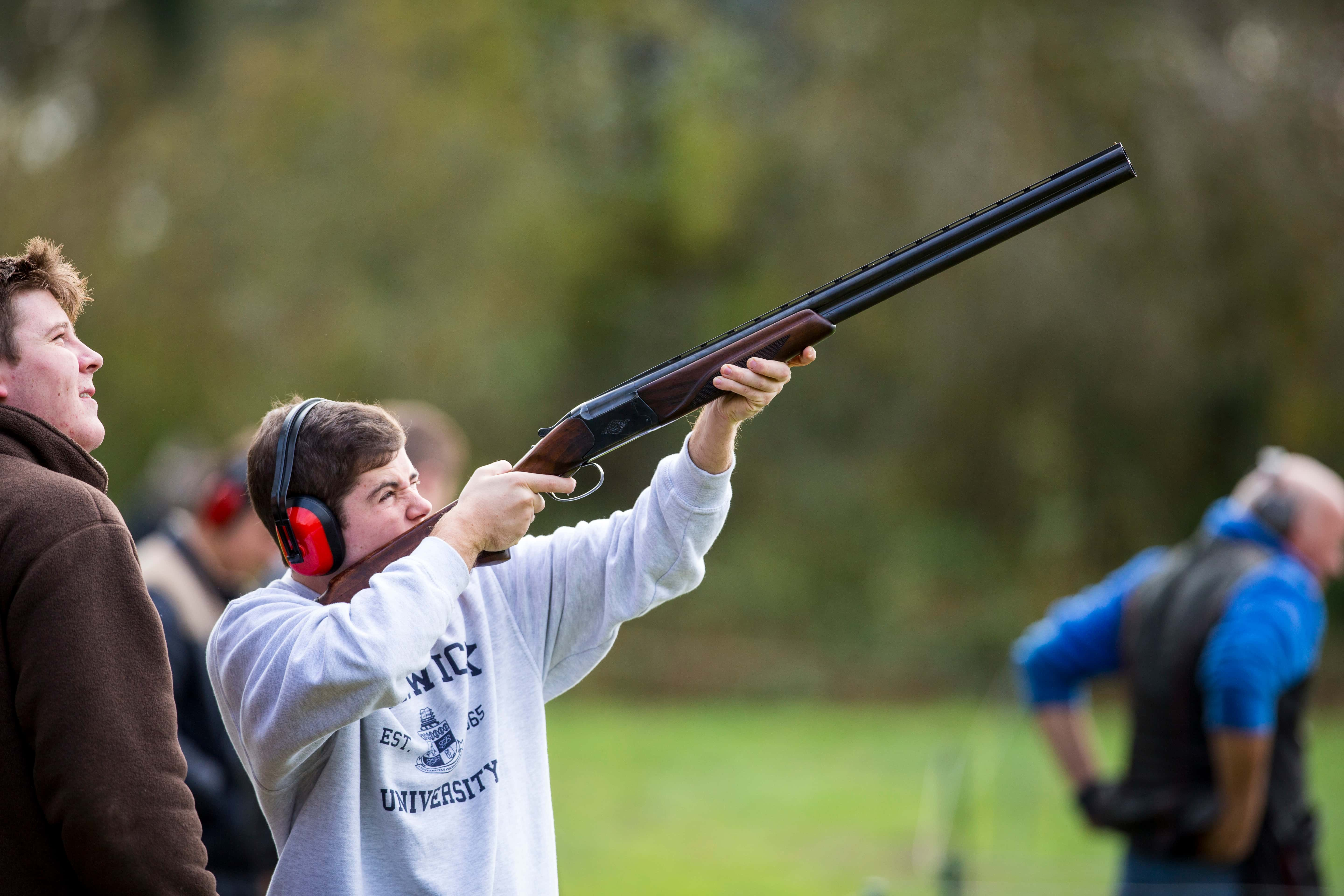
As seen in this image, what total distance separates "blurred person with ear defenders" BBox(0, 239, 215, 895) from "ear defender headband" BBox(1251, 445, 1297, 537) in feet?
12.8

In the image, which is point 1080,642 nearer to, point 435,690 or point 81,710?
point 435,690

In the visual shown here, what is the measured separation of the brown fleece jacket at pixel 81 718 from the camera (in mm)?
1841

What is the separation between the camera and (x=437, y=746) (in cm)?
221

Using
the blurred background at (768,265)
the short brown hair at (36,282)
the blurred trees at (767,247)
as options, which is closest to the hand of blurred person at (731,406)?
the short brown hair at (36,282)

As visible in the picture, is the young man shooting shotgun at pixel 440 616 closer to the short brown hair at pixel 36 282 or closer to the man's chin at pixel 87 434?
the man's chin at pixel 87 434

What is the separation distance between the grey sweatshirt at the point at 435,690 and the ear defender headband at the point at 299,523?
0.25 feet

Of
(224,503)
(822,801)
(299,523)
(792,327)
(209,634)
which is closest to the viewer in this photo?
(299,523)

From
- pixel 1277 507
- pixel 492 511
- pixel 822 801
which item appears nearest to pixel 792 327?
pixel 492 511

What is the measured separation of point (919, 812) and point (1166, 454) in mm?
7046

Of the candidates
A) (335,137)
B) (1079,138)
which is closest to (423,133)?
(335,137)

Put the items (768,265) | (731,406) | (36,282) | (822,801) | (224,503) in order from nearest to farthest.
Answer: (36,282)
(731,406)
(224,503)
(822,801)
(768,265)

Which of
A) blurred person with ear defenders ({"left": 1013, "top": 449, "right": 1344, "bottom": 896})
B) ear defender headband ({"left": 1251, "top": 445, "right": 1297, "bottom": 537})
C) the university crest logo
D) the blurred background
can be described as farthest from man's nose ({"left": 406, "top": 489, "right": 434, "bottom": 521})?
the blurred background

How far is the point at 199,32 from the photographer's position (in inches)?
671

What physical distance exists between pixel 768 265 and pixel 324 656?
16083 millimetres
